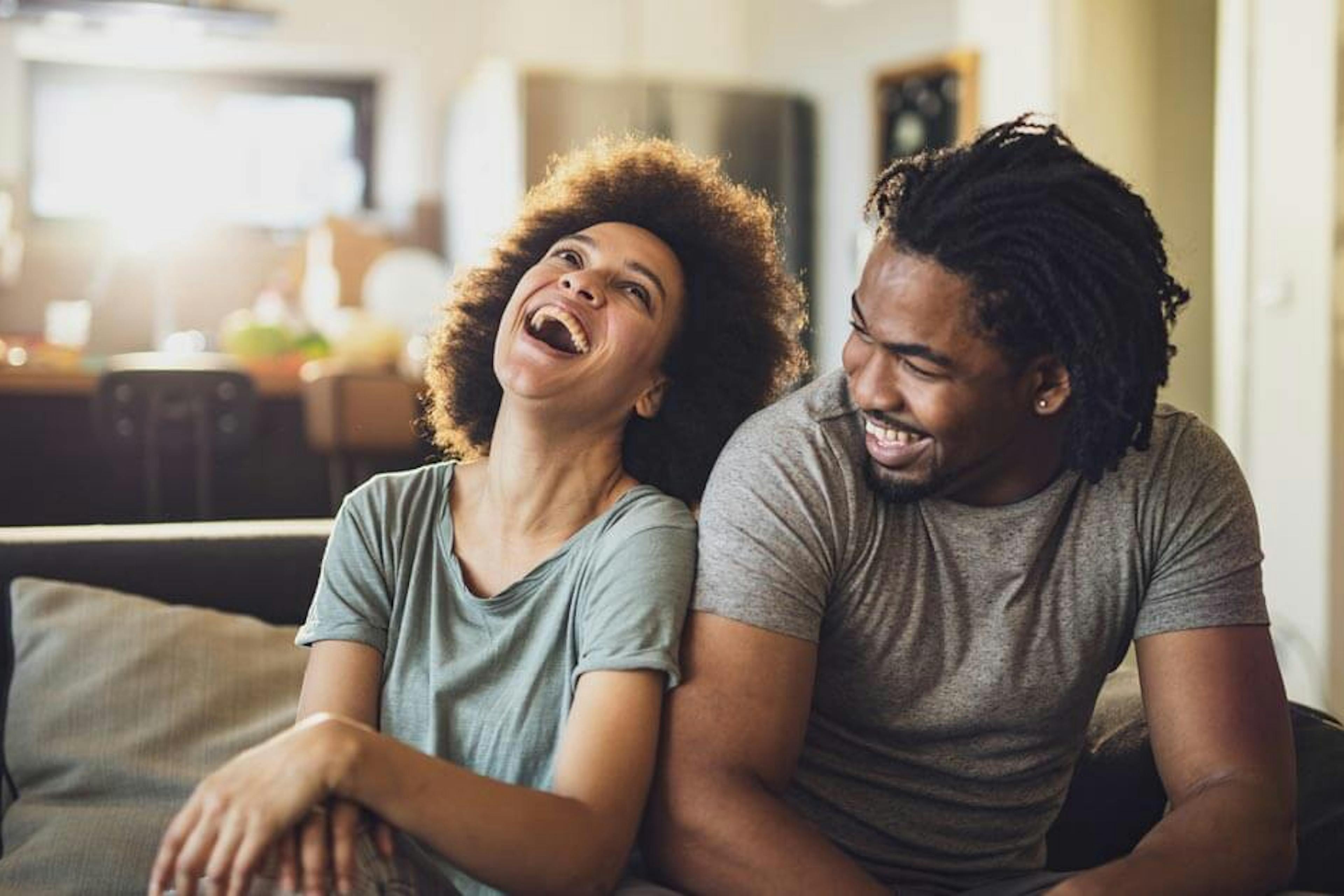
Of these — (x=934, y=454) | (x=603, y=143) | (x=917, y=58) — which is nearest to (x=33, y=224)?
(x=917, y=58)

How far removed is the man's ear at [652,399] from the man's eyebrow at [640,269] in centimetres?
8

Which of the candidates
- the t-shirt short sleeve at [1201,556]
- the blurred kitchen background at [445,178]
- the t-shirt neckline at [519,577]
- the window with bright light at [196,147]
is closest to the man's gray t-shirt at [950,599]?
the t-shirt short sleeve at [1201,556]

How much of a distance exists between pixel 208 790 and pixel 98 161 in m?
5.80

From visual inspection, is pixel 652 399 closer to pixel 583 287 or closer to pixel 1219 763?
pixel 583 287

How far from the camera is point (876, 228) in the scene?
155cm

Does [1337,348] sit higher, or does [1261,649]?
[1337,348]

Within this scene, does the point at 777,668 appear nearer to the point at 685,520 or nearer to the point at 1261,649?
the point at 685,520

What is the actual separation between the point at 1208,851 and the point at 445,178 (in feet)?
18.7

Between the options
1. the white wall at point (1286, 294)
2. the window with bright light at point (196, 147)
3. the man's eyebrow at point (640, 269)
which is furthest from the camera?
the window with bright light at point (196, 147)

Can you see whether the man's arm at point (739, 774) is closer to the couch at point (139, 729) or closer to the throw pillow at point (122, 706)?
the couch at point (139, 729)

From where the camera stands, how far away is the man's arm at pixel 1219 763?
4.53 ft

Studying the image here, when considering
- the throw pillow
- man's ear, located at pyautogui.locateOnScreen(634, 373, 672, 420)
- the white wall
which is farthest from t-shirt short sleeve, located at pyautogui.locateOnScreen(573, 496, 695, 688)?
the white wall

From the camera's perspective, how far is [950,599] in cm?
144

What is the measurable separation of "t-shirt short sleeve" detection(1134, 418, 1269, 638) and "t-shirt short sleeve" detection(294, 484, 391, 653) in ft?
2.14
